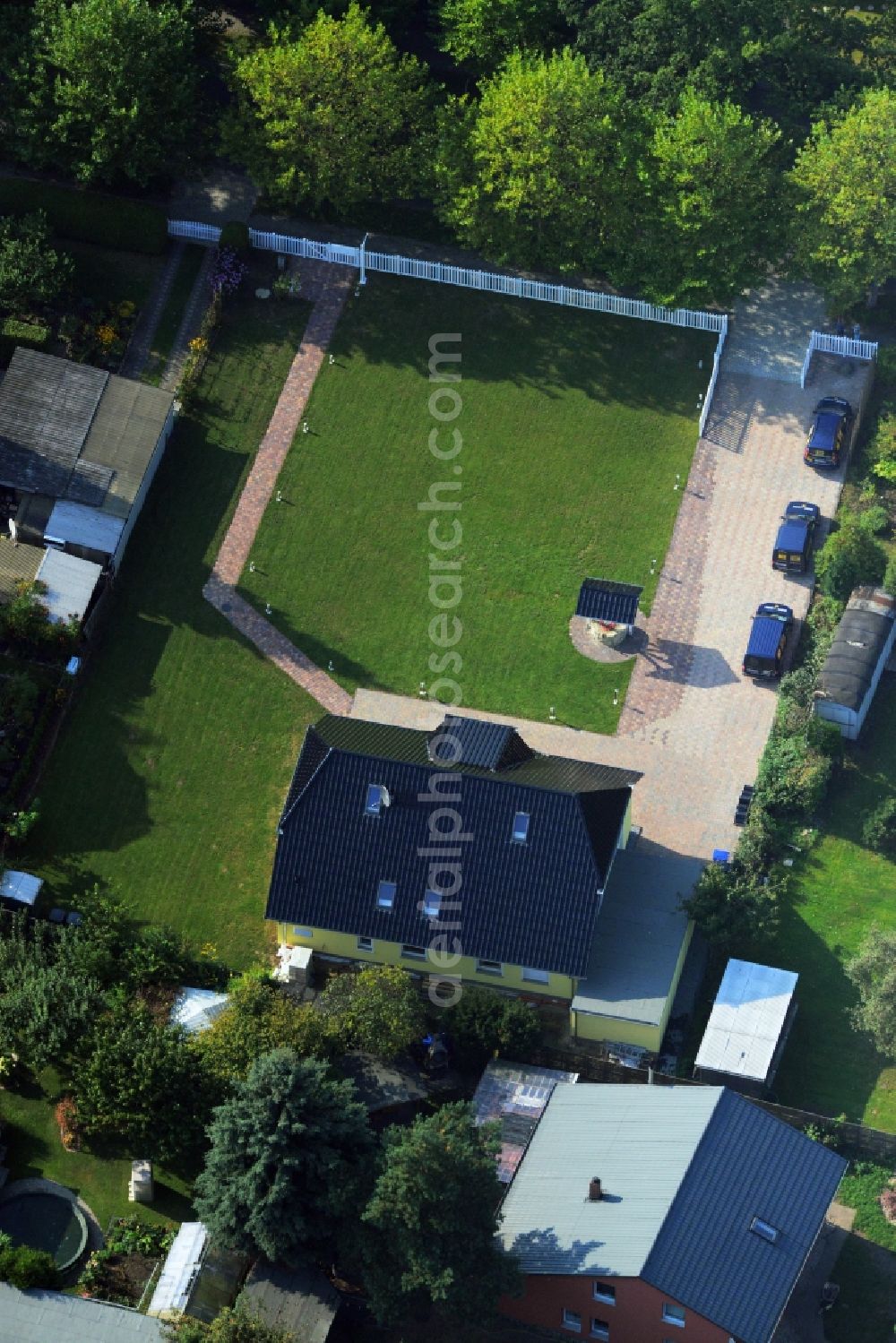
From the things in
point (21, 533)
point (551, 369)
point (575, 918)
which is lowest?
point (575, 918)

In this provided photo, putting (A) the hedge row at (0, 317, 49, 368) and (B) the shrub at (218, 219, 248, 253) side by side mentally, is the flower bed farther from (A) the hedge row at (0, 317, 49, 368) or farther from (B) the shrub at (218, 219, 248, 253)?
(B) the shrub at (218, 219, 248, 253)

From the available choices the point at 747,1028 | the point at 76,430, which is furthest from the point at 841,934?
the point at 76,430

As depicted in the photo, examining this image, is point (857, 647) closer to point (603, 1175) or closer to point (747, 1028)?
point (747, 1028)

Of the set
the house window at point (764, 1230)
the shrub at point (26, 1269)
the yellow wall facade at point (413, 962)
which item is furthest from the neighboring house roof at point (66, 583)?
the house window at point (764, 1230)

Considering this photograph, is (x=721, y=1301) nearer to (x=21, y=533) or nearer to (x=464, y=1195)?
(x=464, y=1195)

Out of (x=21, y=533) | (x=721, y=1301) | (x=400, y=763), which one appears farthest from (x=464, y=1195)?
(x=21, y=533)

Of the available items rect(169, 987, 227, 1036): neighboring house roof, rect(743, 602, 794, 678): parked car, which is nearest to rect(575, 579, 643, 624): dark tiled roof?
rect(743, 602, 794, 678): parked car

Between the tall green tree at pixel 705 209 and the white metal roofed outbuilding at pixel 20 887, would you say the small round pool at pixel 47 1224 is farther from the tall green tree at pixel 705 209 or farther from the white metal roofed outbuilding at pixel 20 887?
the tall green tree at pixel 705 209
